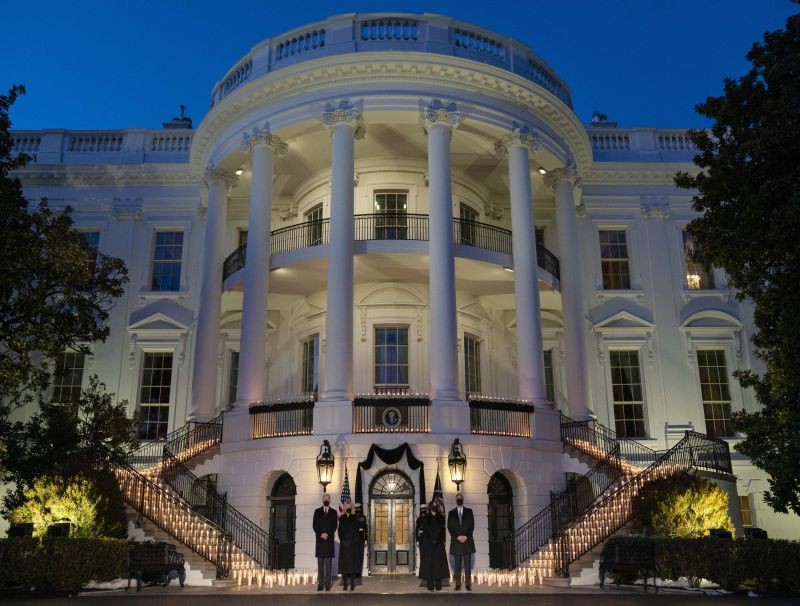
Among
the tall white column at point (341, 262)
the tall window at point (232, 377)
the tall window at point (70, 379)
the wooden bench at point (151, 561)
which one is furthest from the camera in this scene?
the tall window at point (232, 377)

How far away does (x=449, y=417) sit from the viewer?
1802 centimetres

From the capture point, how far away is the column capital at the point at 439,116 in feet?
67.2

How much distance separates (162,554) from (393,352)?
9.75 meters

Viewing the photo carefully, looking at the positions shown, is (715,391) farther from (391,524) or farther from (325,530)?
(325,530)

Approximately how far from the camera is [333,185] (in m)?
20.1

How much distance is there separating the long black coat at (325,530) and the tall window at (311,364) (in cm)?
833

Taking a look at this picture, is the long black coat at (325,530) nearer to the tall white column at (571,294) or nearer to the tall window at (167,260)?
the tall white column at (571,294)

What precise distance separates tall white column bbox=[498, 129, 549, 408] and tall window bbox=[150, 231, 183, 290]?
11.6 m

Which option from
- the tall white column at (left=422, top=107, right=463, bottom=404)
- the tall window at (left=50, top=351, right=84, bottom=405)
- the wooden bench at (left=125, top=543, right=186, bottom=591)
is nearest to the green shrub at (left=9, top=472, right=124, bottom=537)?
the wooden bench at (left=125, top=543, right=186, bottom=591)

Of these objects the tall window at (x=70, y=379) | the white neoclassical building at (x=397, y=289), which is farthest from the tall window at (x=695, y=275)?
the tall window at (x=70, y=379)

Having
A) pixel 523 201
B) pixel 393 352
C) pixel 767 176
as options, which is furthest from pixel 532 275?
pixel 767 176

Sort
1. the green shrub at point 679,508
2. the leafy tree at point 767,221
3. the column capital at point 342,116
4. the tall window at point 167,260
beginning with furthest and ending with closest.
Result: the tall window at point 167,260, the column capital at point 342,116, the green shrub at point 679,508, the leafy tree at point 767,221

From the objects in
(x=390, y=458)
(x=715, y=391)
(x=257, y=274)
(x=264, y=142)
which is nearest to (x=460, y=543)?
(x=390, y=458)

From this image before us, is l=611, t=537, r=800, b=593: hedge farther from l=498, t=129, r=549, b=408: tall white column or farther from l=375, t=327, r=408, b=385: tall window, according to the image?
l=375, t=327, r=408, b=385: tall window
